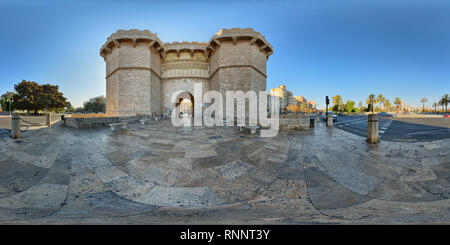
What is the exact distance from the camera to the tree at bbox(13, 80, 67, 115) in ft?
95.6

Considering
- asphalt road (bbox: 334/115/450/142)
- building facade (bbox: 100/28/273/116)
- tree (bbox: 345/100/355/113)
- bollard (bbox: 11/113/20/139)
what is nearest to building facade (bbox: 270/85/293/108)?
tree (bbox: 345/100/355/113)

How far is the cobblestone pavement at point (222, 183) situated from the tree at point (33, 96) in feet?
125

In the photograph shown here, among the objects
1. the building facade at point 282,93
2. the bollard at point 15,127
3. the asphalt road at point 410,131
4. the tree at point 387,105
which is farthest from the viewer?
the building facade at point 282,93

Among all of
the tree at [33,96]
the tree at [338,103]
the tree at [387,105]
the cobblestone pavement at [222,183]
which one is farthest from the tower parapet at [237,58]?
the tree at [387,105]

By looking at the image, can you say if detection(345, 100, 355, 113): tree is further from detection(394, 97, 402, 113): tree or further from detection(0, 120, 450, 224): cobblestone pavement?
detection(0, 120, 450, 224): cobblestone pavement

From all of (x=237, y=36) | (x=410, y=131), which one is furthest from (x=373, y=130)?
(x=237, y=36)

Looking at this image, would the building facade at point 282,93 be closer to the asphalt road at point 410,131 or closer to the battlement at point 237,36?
the battlement at point 237,36

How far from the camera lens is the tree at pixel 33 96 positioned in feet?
95.6

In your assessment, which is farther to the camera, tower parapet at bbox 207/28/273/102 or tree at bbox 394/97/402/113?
tree at bbox 394/97/402/113

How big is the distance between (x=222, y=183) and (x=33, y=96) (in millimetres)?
45818

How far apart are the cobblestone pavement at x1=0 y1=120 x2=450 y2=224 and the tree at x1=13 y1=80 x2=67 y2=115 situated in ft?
125
